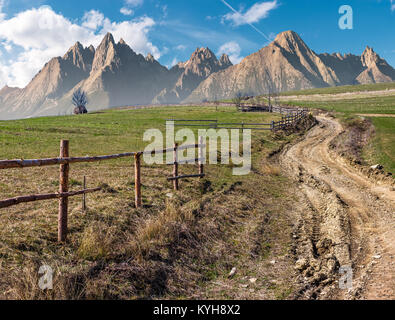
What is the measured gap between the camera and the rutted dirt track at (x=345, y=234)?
549 centimetres

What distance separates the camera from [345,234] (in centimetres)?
795

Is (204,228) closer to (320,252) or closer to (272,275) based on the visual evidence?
(272,275)

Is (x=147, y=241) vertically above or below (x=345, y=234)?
above

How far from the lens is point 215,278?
612 centimetres

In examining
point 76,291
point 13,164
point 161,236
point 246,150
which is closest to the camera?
point 76,291

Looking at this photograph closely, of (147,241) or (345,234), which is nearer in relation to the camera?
(147,241)

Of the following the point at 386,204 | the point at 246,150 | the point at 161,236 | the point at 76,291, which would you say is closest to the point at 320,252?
the point at 161,236

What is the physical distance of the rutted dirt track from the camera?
549 centimetres

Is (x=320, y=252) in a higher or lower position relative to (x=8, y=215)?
lower

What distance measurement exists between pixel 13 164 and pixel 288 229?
7829 millimetres

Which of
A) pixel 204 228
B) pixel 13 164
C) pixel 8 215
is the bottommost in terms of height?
pixel 204 228

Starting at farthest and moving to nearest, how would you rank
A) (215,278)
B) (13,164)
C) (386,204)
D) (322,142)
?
(322,142), (386,204), (215,278), (13,164)

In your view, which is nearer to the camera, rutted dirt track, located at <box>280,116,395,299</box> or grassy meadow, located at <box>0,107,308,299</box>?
grassy meadow, located at <box>0,107,308,299</box>

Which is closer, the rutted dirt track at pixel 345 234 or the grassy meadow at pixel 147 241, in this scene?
the grassy meadow at pixel 147 241
